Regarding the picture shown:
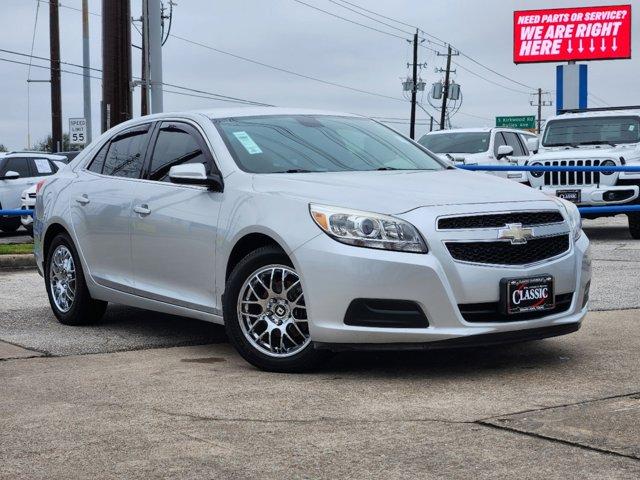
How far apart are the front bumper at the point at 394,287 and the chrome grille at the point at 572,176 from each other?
1076cm

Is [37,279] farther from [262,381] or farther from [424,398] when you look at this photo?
[424,398]

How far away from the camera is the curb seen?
1411 cm

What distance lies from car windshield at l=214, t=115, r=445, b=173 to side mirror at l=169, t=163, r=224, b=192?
0.59 ft

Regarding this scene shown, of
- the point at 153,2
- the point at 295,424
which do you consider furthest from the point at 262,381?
the point at 153,2

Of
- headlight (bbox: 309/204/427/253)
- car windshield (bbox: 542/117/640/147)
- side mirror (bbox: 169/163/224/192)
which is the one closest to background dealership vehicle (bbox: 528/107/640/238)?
car windshield (bbox: 542/117/640/147)

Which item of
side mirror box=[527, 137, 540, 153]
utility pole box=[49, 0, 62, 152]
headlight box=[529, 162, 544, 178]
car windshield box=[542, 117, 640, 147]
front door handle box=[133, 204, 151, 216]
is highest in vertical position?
utility pole box=[49, 0, 62, 152]

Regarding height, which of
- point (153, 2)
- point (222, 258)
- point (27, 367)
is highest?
point (153, 2)

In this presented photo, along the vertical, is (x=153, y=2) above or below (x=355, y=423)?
above

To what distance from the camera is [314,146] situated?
7.31m

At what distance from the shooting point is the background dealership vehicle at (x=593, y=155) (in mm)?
16406

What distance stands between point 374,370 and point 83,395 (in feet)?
5.34

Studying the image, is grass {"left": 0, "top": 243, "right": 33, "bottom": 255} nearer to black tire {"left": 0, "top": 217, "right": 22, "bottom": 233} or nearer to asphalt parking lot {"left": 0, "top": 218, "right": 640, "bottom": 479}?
black tire {"left": 0, "top": 217, "right": 22, "bottom": 233}

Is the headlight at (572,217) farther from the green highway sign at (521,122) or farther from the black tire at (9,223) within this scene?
the green highway sign at (521,122)

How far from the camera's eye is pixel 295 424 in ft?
16.9
